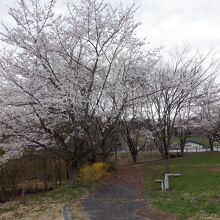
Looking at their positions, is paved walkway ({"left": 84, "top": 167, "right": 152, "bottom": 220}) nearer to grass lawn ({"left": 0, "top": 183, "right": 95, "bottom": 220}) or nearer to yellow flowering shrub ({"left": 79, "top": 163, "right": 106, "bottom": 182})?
grass lawn ({"left": 0, "top": 183, "right": 95, "bottom": 220})

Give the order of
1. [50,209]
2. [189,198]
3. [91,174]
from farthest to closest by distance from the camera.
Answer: [91,174] < [189,198] < [50,209]

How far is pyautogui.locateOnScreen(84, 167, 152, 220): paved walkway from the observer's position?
32.2ft

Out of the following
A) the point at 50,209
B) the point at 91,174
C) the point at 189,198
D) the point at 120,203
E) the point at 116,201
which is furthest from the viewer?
the point at 91,174

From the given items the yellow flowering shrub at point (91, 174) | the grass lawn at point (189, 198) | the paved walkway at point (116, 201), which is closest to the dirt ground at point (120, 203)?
the paved walkway at point (116, 201)

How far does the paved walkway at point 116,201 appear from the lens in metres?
9.80

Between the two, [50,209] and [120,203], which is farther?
[120,203]

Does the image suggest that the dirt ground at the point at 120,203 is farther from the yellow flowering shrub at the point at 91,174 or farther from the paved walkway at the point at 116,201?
the yellow flowering shrub at the point at 91,174

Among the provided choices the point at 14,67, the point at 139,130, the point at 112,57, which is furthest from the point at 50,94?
the point at 139,130

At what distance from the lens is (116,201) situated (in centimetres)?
1235

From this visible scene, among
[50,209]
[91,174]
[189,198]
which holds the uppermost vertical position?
[91,174]

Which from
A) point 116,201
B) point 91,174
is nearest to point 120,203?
point 116,201

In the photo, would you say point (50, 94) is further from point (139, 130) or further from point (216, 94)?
point (216, 94)

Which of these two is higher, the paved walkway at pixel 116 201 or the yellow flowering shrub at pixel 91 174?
the yellow flowering shrub at pixel 91 174

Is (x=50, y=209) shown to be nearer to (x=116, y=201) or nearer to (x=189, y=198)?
(x=116, y=201)
